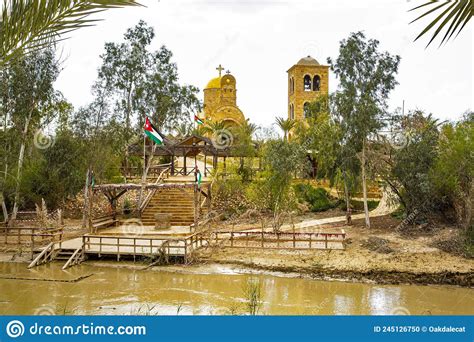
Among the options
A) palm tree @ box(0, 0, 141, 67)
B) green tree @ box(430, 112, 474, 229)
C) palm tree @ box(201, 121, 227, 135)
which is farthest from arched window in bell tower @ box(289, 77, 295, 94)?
palm tree @ box(0, 0, 141, 67)

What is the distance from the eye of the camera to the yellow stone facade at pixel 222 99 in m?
53.0

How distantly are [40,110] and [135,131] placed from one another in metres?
5.30

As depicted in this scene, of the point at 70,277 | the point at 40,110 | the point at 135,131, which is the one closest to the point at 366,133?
the point at 135,131

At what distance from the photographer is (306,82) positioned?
173ft

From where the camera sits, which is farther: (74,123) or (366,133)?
(74,123)

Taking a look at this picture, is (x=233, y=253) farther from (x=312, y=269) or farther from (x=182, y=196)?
(x=182, y=196)

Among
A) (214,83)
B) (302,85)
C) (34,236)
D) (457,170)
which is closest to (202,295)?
(34,236)

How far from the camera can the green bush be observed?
96.0 feet

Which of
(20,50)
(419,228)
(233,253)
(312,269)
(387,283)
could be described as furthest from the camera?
(419,228)

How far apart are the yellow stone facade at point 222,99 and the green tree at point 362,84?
30515mm

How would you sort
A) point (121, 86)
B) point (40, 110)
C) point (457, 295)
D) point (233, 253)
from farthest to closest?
point (121, 86) < point (40, 110) < point (233, 253) < point (457, 295)

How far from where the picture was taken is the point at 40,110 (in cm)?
2439

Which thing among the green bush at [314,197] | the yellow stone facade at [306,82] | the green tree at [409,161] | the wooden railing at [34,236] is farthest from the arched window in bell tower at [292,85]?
the wooden railing at [34,236]

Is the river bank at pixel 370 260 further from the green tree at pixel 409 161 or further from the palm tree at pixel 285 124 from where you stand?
the palm tree at pixel 285 124
